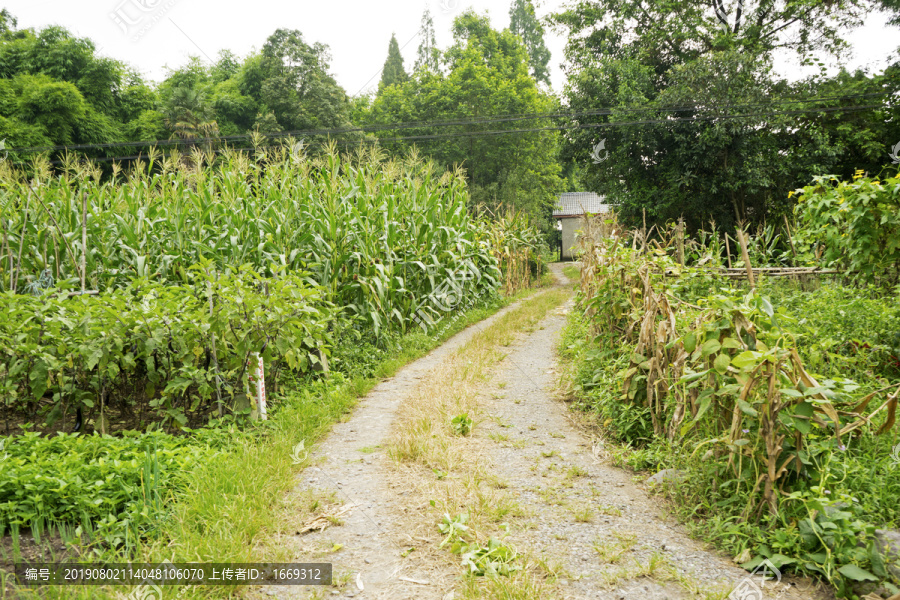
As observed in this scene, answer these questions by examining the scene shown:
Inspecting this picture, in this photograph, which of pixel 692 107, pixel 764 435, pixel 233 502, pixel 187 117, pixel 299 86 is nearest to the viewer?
pixel 764 435

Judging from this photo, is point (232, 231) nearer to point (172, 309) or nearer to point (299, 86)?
point (172, 309)

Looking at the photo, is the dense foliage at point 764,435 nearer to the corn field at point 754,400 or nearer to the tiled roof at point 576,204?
the corn field at point 754,400

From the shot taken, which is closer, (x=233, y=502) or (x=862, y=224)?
(x=233, y=502)

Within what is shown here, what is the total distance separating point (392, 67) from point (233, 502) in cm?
4304

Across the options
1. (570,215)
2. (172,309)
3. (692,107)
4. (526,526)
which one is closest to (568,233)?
(570,215)

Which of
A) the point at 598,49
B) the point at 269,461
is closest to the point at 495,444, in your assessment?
the point at 269,461

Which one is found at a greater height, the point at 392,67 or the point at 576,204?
the point at 392,67

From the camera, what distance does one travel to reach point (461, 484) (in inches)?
133

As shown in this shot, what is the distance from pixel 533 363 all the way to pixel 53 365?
4891 mm

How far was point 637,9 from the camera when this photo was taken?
16812 millimetres

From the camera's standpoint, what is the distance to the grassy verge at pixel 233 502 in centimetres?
243

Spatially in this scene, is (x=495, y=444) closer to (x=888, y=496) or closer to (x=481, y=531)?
(x=481, y=531)

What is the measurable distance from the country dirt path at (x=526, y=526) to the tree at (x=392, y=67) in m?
40.0

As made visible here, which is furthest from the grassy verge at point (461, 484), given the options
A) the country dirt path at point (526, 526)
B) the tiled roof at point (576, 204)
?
the tiled roof at point (576, 204)
